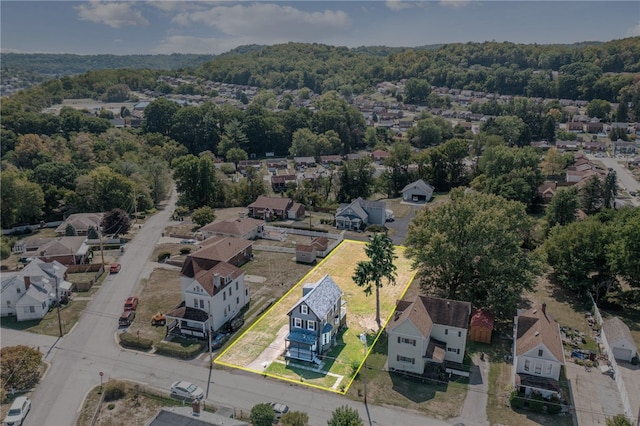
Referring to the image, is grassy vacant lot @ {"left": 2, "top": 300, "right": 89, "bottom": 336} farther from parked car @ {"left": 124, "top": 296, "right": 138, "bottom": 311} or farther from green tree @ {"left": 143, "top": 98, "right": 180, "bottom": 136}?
green tree @ {"left": 143, "top": 98, "right": 180, "bottom": 136}

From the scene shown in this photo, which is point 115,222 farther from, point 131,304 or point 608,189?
point 608,189

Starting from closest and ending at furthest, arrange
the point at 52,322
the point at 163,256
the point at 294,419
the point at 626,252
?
the point at 294,419, the point at 52,322, the point at 626,252, the point at 163,256

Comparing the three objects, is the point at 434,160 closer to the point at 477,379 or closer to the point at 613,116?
the point at 477,379

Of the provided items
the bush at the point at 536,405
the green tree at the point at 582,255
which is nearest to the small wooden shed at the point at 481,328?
the bush at the point at 536,405

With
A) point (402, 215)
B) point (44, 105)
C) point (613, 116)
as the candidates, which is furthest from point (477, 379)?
point (44, 105)

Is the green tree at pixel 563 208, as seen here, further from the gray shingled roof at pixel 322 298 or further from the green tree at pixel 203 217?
the green tree at pixel 203 217

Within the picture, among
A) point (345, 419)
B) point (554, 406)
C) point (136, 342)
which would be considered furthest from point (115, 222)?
point (554, 406)

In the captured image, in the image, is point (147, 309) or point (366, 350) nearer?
point (366, 350)
